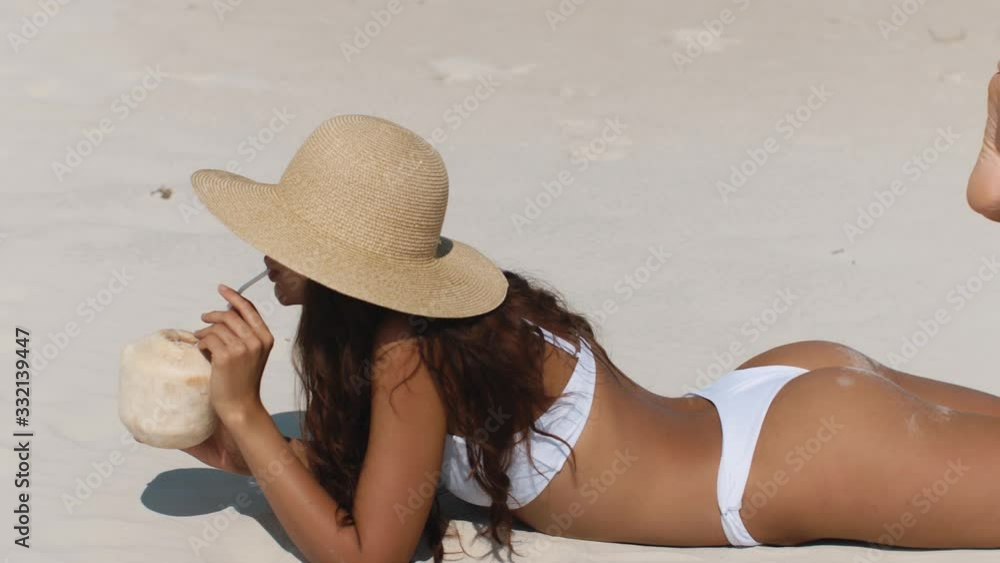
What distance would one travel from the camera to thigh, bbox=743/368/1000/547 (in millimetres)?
2586

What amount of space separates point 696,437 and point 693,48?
5.24 m

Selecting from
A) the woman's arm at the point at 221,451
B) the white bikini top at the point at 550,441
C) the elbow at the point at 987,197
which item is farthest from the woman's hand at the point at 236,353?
the elbow at the point at 987,197

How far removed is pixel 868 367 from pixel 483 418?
3.49 ft

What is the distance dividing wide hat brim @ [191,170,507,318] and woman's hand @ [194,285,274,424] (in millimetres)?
157

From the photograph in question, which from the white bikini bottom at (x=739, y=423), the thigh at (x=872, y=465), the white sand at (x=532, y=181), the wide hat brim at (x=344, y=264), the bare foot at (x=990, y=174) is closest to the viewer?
the wide hat brim at (x=344, y=264)

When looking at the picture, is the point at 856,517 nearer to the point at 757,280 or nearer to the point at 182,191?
the point at 757,280

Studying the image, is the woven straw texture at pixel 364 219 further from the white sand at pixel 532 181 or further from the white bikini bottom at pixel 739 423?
the white sand at pixel 532 181

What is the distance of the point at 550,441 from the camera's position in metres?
2.67

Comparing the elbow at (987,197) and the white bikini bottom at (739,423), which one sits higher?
the elbow at (987,197)

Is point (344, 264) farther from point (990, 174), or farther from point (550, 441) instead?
→ point (990, 174)

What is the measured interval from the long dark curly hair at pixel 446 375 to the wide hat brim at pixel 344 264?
6 cm

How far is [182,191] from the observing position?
17.9 feet

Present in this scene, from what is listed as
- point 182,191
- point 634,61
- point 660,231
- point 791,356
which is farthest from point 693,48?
point 791,356

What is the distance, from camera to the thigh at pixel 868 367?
3055 mm
